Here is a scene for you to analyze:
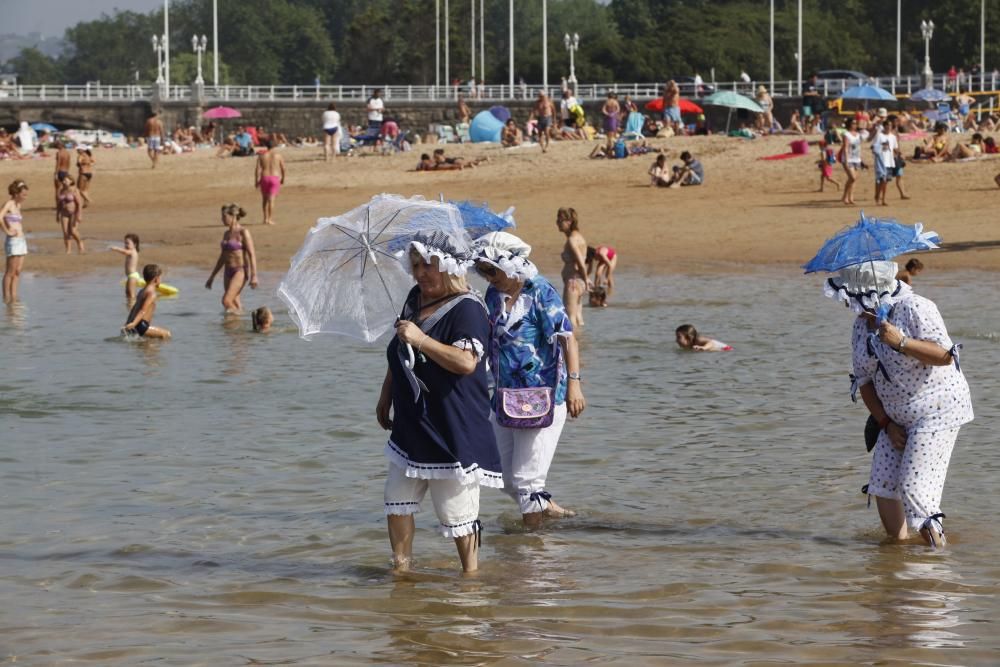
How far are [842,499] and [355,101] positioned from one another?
60.7 m

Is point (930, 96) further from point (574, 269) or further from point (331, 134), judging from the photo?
point (574, 269)

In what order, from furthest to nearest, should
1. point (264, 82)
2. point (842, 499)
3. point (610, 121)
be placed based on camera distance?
point (264, 82) → point (610, 121) → point (842, 499)

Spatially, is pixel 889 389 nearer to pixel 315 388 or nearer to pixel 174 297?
pixel 315 388

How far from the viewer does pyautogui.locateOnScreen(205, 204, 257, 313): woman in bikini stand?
659 inches

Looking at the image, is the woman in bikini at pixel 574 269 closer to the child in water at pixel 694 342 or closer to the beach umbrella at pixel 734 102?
the child in water at pixel 694 342

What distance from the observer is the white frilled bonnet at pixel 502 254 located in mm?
7059

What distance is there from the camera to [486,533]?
7957 mm

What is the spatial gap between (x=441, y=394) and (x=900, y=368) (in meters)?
2.01

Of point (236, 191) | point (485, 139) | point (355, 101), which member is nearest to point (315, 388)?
point (236, 191)

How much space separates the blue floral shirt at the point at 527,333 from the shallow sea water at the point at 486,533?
0.90 m

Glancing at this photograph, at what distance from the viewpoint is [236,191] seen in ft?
115

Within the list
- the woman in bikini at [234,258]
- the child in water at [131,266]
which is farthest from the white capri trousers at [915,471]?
the child in water at [131,266]

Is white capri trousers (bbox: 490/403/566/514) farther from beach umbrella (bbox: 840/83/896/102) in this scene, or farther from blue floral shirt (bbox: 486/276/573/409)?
beach umbrella (bbox: 840/83/896/102)

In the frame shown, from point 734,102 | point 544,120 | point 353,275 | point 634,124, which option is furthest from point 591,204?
point 353,275
